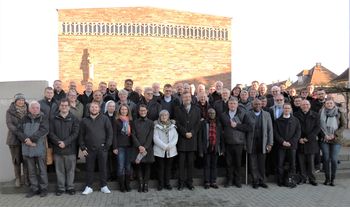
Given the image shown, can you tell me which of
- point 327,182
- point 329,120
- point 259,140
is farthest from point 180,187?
point 329,120

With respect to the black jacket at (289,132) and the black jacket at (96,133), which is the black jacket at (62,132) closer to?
the black jacket at (96,133)

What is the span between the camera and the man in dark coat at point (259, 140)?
26.5ft

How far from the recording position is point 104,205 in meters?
6.59

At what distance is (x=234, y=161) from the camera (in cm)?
812

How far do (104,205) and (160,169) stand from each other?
1579 millimetres

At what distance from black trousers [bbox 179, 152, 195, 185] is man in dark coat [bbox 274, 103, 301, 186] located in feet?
6.08

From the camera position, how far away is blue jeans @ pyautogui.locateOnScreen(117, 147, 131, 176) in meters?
7.62

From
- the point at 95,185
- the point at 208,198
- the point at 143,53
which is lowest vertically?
the point at 208,198

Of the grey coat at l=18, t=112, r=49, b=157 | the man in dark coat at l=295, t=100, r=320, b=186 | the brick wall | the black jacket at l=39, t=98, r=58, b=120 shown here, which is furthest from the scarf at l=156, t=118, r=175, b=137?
the brick wall

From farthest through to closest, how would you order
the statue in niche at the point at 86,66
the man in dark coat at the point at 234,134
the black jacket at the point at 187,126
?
the statue in niche at the point at 86,66, the man in dark coat at the point at 234,134, the black jacket at the point at 187,126

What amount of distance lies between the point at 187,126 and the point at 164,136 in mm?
487

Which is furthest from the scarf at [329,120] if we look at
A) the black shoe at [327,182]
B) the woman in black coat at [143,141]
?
the woman in black coat at [143,141]

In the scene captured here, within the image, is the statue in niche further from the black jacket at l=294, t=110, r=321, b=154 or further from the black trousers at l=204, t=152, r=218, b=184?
the black jacket at l=294, t=110, r=321, b=154

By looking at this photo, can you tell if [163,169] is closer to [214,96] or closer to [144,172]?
[144,172]
